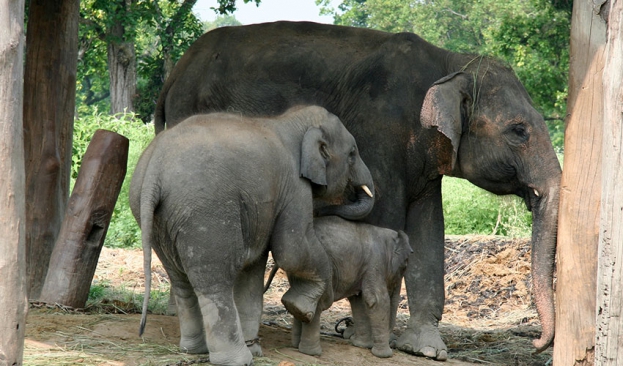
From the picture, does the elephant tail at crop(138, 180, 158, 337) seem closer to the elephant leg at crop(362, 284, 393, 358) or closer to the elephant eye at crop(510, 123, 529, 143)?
the elephant leg at crop(362, 284, 393, 358)

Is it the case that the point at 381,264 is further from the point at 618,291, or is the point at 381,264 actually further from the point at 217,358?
the point at 618,291

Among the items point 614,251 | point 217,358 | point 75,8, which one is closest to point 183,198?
point 217,358

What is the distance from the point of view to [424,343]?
7.18m

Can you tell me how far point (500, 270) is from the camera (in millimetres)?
11023

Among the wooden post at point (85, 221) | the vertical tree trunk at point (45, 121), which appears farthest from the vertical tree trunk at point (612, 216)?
the vertical tree trunk at point (45, 121)

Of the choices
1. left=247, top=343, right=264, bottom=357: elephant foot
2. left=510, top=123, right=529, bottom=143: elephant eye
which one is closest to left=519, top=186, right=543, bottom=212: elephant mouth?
left=510, top=123, right=529, bottom=143: elephant eye

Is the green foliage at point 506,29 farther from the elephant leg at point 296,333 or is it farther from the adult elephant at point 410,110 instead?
the elephant leg at point 296,333

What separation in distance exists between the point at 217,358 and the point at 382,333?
159 cm

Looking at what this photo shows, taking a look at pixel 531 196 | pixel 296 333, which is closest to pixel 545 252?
pixel 531 196

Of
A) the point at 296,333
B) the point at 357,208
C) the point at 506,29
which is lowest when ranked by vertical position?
the point at 296,333

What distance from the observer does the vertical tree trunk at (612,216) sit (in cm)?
460

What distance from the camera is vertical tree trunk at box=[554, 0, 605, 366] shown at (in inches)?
217

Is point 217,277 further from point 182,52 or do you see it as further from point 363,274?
point 182,52

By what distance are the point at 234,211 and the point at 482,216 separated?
1023 cm
